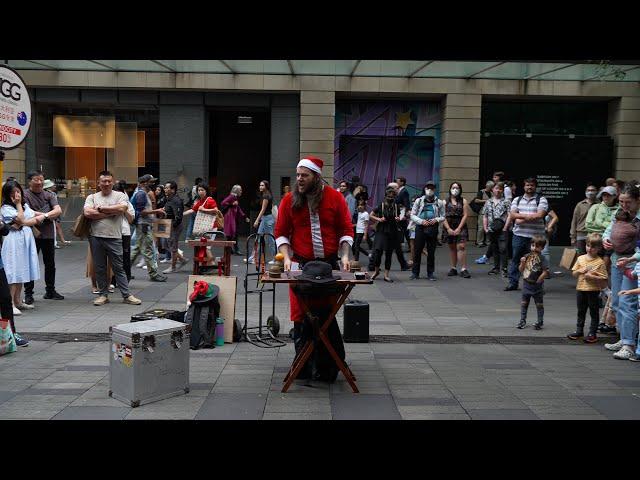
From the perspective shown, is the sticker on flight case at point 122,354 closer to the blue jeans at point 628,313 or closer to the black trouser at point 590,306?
the blue jeans at point 628,313

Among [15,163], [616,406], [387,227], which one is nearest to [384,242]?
[387,227]

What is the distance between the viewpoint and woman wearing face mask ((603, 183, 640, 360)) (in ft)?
23.9

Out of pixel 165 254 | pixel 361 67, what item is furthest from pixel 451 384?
pixel 361 67

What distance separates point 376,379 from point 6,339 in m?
4.10

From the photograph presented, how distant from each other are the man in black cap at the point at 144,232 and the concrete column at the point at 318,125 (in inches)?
313

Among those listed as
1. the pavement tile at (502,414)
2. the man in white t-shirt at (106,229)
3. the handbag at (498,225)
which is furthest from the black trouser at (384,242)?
the pavement tile at (502,414)

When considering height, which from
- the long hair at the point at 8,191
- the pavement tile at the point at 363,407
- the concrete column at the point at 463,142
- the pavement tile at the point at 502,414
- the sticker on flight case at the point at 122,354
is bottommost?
the pavement tile at the point at 363,407

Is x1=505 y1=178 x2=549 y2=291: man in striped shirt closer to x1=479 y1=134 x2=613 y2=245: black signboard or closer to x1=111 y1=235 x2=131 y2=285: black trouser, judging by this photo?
x1=111 y1=235 x2=131 y2=285: black trouser

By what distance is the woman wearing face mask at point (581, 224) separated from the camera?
1170cm

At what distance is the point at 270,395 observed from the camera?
5.91 m

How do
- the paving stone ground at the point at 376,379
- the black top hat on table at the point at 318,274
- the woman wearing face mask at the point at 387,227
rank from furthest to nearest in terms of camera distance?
the woman wearing face mask at the point at 387,227, the black top hat on table at the point at 318,274, the paving stone ground at the point at 376,379

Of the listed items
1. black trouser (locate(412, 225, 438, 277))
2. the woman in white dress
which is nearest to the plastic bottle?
the woman in white dress

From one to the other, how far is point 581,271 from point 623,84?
13.9 meters
